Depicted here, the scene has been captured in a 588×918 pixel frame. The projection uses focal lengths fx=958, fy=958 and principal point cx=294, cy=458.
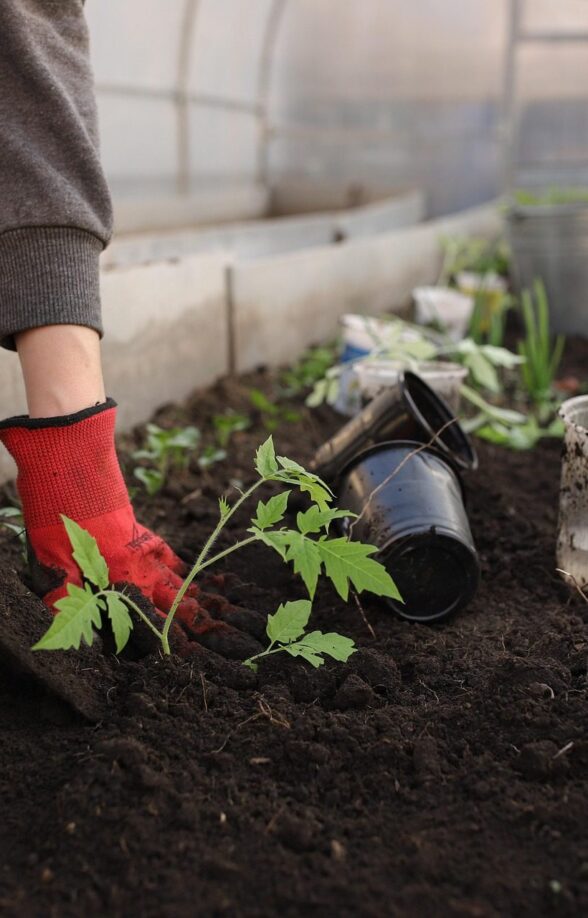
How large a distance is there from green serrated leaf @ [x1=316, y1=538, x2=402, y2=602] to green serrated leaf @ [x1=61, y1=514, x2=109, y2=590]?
Answer: 261 mm

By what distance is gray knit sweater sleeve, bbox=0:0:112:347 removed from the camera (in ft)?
4.49

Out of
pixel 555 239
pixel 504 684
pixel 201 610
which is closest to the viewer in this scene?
pixel 504 684

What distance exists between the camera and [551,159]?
27.1 feet

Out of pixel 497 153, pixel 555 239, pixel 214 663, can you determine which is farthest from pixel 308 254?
pixel 497 153

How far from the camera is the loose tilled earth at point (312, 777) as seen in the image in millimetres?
948

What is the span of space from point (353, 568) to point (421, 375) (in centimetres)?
121

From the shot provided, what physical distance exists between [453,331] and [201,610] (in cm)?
228

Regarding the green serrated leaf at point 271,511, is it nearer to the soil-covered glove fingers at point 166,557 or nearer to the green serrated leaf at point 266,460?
the green serrated leaf at point 266,460

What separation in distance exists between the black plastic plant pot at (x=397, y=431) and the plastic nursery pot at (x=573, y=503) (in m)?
0.19

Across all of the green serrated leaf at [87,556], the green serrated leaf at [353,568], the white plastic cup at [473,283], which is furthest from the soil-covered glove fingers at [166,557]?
the white plastic cup at [473,283]

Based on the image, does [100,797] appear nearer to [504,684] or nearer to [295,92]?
[504,684]

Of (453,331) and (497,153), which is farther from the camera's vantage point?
(497,153)

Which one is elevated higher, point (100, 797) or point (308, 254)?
point (308, 254)

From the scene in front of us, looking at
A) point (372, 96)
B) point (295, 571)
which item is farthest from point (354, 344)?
point (372, 96)
